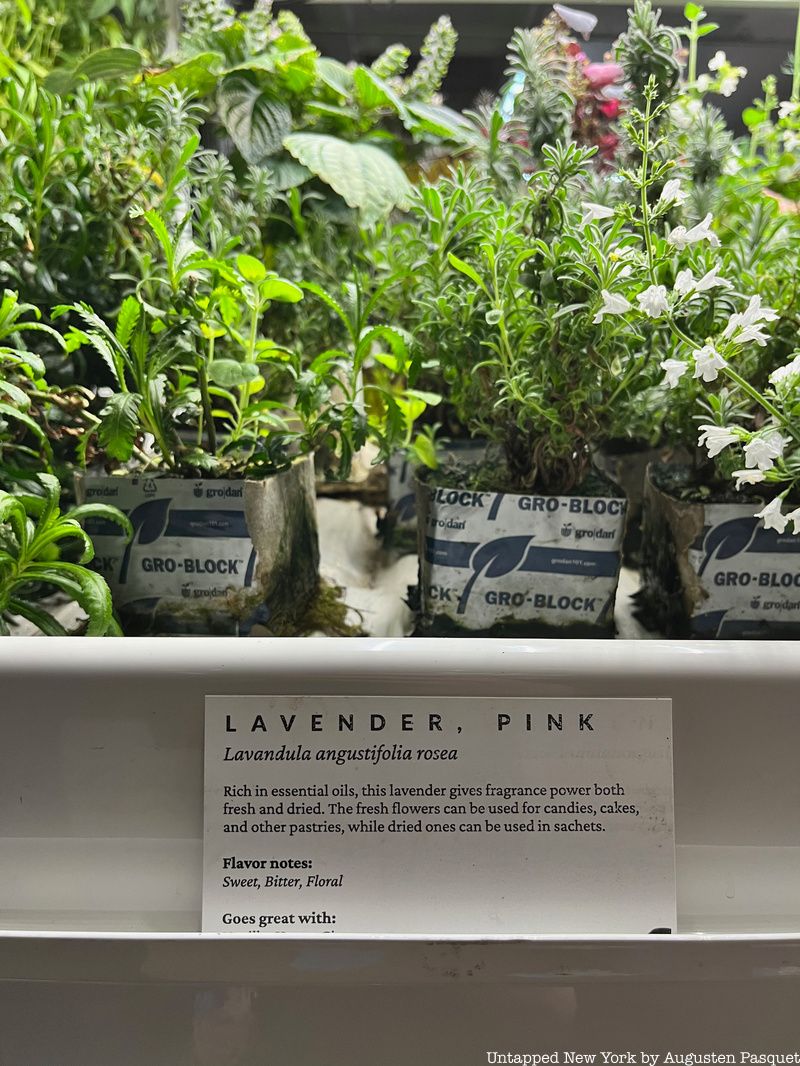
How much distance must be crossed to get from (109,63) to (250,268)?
1.61ft

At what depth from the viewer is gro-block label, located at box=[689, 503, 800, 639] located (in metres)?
0.62

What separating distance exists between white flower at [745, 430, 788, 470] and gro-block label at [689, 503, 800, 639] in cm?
10

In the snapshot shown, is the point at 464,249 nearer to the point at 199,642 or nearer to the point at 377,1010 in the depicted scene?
the point at 199,642

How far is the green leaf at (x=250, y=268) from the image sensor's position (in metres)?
0.64

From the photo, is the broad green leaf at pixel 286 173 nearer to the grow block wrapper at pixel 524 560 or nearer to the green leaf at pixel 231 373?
the green leaf at pixel 231 373

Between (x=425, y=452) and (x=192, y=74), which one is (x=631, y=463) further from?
(x=192, y=74)

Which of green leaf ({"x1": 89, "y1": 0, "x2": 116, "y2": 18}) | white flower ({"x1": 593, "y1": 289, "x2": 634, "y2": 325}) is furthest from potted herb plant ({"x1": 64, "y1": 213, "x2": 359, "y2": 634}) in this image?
green leaf ({"x1": 89, "y1": 0, "x2": 116, "y2": 18})

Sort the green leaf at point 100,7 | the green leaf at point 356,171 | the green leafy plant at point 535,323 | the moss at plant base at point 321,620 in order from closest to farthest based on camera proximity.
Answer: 1. the green leafy plant at point 535,323
2. the moss at plant base at point 321,620
3. the green leaf at point 356,171
4. the green leaf at point 100,7

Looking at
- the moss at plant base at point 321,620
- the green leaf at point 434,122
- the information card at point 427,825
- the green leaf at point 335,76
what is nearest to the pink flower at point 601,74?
the green leaf at point 434,122

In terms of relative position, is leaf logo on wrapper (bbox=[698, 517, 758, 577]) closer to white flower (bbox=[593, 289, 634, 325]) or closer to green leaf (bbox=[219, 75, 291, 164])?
white flower (bbox=[593, 289, 634, 325])

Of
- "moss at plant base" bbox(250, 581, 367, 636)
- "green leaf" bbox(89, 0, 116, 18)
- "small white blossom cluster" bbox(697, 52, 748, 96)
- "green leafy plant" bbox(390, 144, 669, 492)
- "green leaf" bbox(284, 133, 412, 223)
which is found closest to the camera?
"green leafy plant" bbox(390, 144, 669, 492)

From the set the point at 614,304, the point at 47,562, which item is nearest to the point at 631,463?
the point at 614,304

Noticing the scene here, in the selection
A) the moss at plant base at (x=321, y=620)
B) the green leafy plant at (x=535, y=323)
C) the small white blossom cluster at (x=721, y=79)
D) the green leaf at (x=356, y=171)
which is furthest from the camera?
the green leaf at (x=356, y=171)

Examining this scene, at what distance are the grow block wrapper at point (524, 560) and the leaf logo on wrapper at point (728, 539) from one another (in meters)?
0.07
